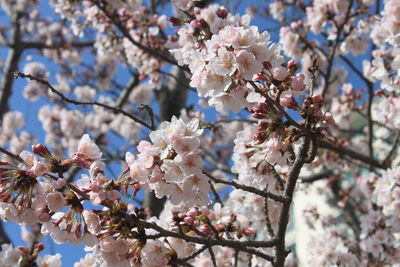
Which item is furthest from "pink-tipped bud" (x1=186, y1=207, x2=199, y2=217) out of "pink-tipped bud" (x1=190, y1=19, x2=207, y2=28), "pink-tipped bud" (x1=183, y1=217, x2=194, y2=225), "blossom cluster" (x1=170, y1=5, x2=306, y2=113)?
"pink-tipped bud" (x1=190, y1=19, x2=207, y2=28)

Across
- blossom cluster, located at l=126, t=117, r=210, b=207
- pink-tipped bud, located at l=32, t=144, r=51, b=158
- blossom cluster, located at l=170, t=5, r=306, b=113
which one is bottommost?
pink-tipped bud, located at l=32, t=144, r=51, b=158

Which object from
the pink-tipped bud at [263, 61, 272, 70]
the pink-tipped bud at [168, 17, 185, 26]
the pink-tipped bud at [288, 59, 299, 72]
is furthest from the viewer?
the pink-tipped bud at [168, 17, 185, 26]

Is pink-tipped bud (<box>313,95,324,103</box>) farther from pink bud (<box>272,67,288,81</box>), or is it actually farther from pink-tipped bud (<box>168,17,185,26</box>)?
pink-tipped bud (<box>168,17,185,26</box>)

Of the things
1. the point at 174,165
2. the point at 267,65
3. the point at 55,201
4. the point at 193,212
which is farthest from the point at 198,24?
the point at 55,201

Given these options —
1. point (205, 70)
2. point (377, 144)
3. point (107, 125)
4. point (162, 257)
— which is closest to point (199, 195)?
point (162, 257)

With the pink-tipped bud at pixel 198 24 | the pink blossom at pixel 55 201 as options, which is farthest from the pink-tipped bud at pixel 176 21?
the pink blossom at pixel 55 201

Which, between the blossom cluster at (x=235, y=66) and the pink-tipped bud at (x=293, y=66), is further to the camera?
the pink-tipped bud at (x=293, y=66)

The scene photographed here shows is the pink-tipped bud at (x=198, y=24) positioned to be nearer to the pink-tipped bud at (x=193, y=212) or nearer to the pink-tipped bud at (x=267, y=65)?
the pink-tipped bud at (x=267, y=65)

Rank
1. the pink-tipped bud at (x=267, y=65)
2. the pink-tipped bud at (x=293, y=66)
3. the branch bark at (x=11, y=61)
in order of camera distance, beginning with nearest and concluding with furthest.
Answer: the pink-tipped bud at (x=267, y=65), the pink-tipped bud at (x=293, y=66), the branch bark at (x=11, y=61)

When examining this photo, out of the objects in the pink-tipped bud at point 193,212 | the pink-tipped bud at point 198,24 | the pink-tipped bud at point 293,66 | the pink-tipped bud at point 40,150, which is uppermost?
the pink-tipped bud at point 198,24

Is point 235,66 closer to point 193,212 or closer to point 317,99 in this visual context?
point 317,99

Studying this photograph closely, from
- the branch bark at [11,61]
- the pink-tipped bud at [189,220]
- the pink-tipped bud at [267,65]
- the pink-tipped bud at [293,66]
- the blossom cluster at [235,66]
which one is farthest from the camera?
the branch bark at [11,61]

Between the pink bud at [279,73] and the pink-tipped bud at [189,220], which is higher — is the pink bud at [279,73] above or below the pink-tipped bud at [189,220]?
above

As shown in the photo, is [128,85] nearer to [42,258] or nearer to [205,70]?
[42,258]
